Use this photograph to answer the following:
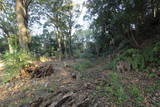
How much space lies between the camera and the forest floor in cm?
270

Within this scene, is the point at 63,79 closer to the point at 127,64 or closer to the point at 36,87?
the point at 36,87

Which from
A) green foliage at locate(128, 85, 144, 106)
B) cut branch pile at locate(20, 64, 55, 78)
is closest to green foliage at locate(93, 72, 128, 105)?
green foliage at locate(128, 85, 144, 106)

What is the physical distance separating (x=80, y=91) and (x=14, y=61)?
243cm

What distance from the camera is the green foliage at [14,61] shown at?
4.02 meters

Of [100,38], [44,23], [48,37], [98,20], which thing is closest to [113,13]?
[98,20]

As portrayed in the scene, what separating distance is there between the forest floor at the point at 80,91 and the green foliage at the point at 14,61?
0.35 metres

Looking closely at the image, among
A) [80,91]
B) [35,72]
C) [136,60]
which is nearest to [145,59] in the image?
[136,60]

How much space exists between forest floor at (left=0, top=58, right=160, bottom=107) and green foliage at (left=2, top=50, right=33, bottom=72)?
0.35 m

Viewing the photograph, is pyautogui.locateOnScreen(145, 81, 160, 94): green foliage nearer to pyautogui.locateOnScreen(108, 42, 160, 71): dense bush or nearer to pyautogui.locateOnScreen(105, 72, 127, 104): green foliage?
pyautogui.locateOnScreen(105, 72, 127, 104): green foliage

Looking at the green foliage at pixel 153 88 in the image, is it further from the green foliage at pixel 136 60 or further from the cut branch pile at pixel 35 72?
the cut branch pile at pixel 35 72

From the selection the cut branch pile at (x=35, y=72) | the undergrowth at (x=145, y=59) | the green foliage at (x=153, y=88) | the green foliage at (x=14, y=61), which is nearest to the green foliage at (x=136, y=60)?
the undergrowth at (x=145, y=59)

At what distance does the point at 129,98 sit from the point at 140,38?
17.0ft

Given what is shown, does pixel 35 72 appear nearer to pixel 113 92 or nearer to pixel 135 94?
pixel 113 92

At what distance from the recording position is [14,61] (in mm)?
4102
